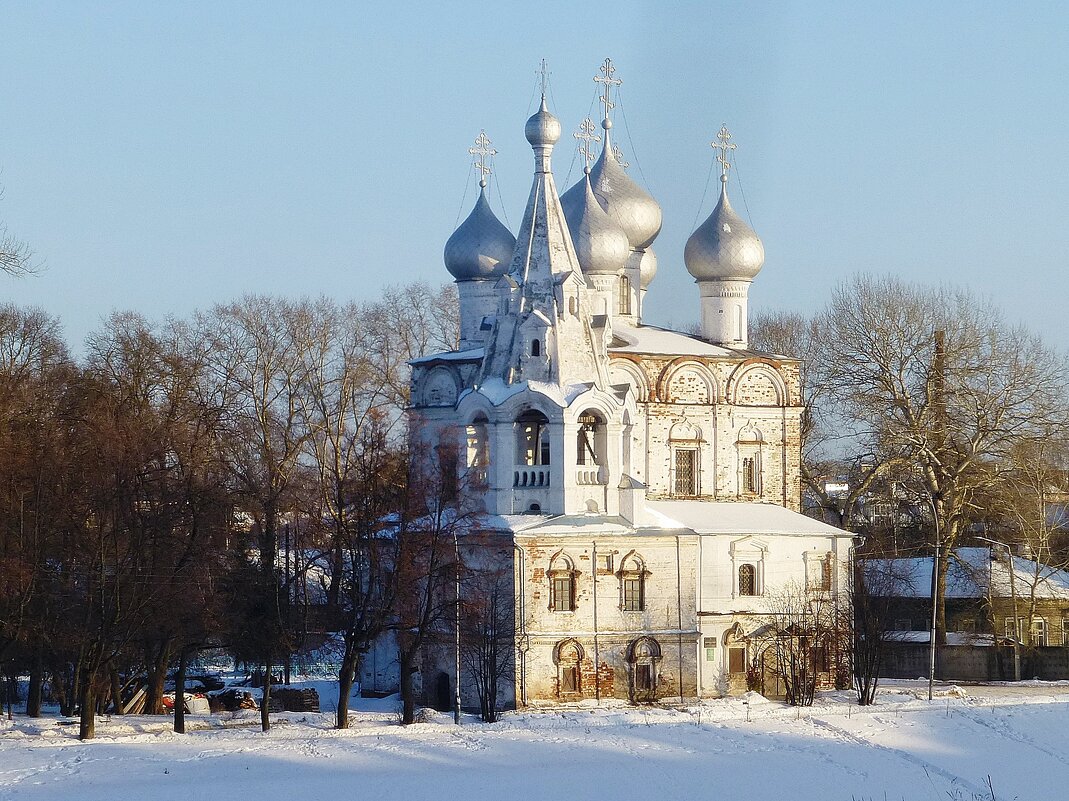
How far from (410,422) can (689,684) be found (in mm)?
6813

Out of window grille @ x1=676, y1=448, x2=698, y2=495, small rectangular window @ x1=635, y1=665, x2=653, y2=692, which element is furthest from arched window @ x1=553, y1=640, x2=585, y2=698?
window grille @ x1=676, y1=448, x2=698, y2=495

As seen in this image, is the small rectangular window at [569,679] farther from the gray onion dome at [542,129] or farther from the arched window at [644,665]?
the gray onion dome at [542,129]

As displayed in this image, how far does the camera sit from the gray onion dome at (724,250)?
3400 cm

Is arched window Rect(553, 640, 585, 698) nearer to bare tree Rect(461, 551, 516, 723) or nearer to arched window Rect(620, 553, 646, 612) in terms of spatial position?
bare tree Rect(461, 551, 516, 723)

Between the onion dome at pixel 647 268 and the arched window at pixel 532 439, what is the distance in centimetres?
598

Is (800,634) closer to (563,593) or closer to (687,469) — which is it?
(687,469)

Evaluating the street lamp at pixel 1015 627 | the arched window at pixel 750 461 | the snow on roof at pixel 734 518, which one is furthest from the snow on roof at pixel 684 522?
the street lamp at pixel 1015 627

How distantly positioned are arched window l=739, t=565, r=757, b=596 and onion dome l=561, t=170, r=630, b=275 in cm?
592

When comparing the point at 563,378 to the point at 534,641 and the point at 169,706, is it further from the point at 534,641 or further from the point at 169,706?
the point at 169,706

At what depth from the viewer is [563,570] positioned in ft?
94.5

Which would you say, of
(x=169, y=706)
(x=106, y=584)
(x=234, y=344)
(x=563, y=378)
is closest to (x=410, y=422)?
(x=563, y=378)

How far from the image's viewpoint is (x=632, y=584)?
29.4 metres

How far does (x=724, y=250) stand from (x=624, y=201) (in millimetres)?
2161

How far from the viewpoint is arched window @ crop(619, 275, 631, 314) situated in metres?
34.1
